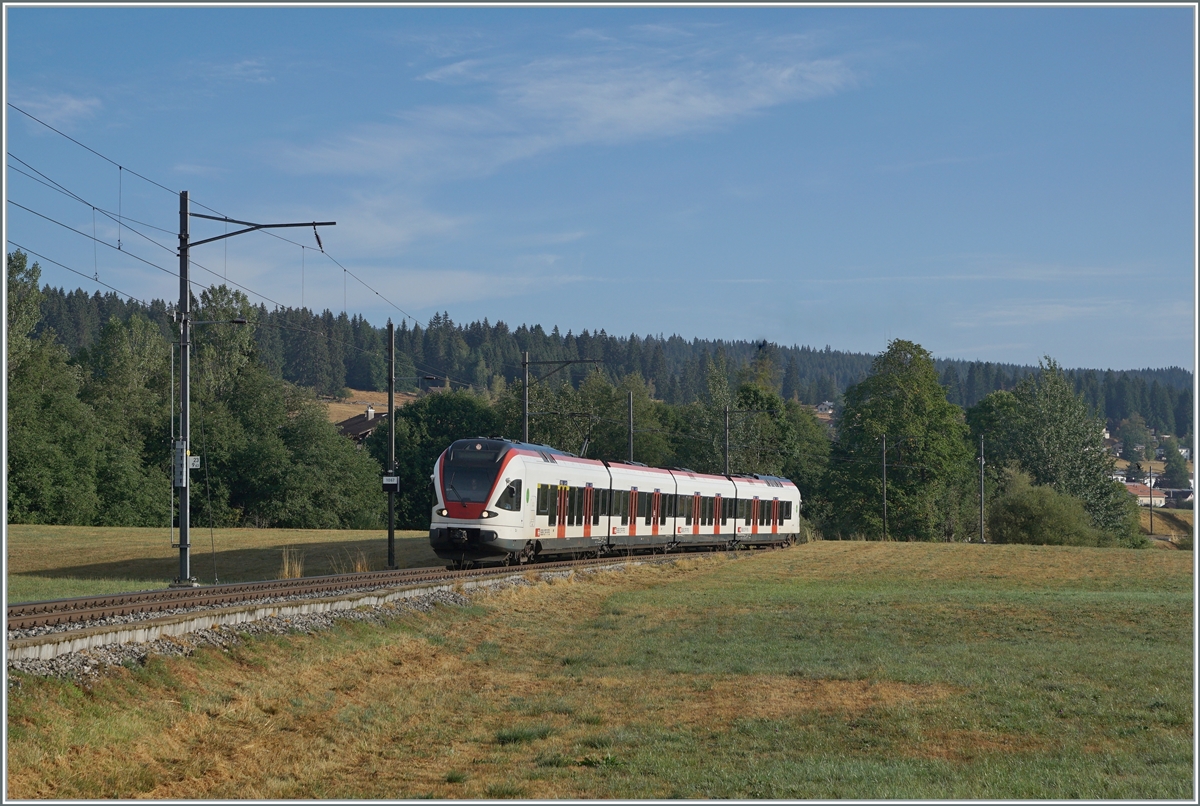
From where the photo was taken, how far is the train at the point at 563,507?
3048 centimetres

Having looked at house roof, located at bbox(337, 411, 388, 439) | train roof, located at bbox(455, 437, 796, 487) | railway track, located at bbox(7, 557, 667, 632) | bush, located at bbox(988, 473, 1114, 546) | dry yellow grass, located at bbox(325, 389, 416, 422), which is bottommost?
bush, located at bbox(988, 473, 1114, 546)

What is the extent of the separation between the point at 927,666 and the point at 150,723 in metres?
10.8

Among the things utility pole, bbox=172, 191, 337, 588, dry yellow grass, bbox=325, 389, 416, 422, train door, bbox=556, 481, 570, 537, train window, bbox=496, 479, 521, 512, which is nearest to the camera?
utility pole, bbox=172, 191, 337, 588

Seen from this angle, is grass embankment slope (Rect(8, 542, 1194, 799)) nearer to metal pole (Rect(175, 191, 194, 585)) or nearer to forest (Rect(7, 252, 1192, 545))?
metal pole (Rect(175, 191, 194, 585))

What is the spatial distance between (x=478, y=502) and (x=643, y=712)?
660 inches

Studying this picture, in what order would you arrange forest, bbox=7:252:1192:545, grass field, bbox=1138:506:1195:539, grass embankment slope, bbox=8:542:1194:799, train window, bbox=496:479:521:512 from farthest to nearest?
1. grass field, bbox=1138:506:1195:539
2. forest, bbox=7:252:1192:545
3. train window, bbox=496:479:521:512
4. grass embankment slope, bbox=8:542:1194:799

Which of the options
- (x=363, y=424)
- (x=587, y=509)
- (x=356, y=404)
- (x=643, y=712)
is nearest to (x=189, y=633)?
(x=643, y=712)

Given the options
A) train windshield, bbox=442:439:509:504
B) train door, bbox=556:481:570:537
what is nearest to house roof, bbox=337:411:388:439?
train door, bbox=556:481:570:537

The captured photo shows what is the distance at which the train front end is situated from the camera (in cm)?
3028

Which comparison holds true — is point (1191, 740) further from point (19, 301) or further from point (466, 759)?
point (19, 301)

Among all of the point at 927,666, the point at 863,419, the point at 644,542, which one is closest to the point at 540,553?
the point at 644,542

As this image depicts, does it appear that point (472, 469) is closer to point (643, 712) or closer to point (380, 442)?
point (643, 712)

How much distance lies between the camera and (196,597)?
19297mm

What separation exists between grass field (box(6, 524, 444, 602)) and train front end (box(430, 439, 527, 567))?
16.2 feet
